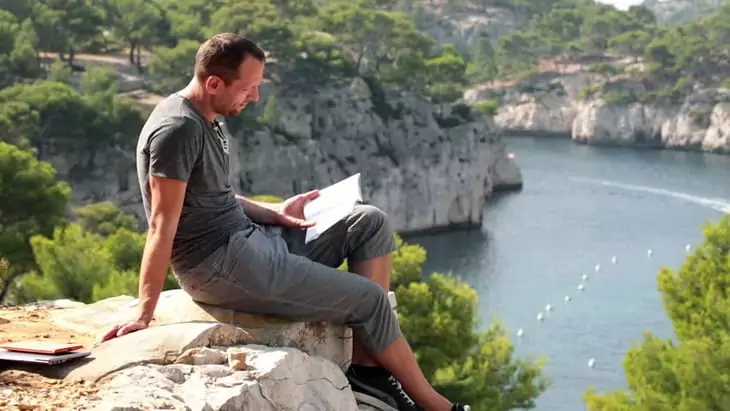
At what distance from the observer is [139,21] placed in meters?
33.8

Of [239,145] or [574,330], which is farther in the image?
[239,145]

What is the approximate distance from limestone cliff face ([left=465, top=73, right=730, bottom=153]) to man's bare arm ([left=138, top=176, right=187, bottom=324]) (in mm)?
51754

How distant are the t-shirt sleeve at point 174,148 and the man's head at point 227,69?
17 centimetres

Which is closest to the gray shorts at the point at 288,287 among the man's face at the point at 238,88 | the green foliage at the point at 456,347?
the man's face at the point at 238,88

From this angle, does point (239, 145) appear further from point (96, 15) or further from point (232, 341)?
point (232, 341)

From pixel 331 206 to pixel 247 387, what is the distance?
992mm

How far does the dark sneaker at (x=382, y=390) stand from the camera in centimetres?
395

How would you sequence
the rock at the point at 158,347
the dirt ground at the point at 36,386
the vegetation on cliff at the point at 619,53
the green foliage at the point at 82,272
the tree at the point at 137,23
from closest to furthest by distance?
the dirt ground at the point at 36,386 < the rock at the point at 158,347 < the green foliage at the point at 82,272 < the tree at the point at 137,23 < the vegetation on cliff at the point at 619,53

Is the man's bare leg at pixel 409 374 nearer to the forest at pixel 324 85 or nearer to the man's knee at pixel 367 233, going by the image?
the man's knee at pixel 367 233

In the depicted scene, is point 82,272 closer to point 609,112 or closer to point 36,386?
point 36,386

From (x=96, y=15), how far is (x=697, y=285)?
2518 cm

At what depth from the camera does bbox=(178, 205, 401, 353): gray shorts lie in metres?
3.73

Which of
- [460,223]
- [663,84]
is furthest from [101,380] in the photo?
[663,84]

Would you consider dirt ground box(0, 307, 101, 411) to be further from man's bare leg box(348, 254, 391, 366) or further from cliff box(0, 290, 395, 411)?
man's bare leg box(348, 254, 391, 366)
